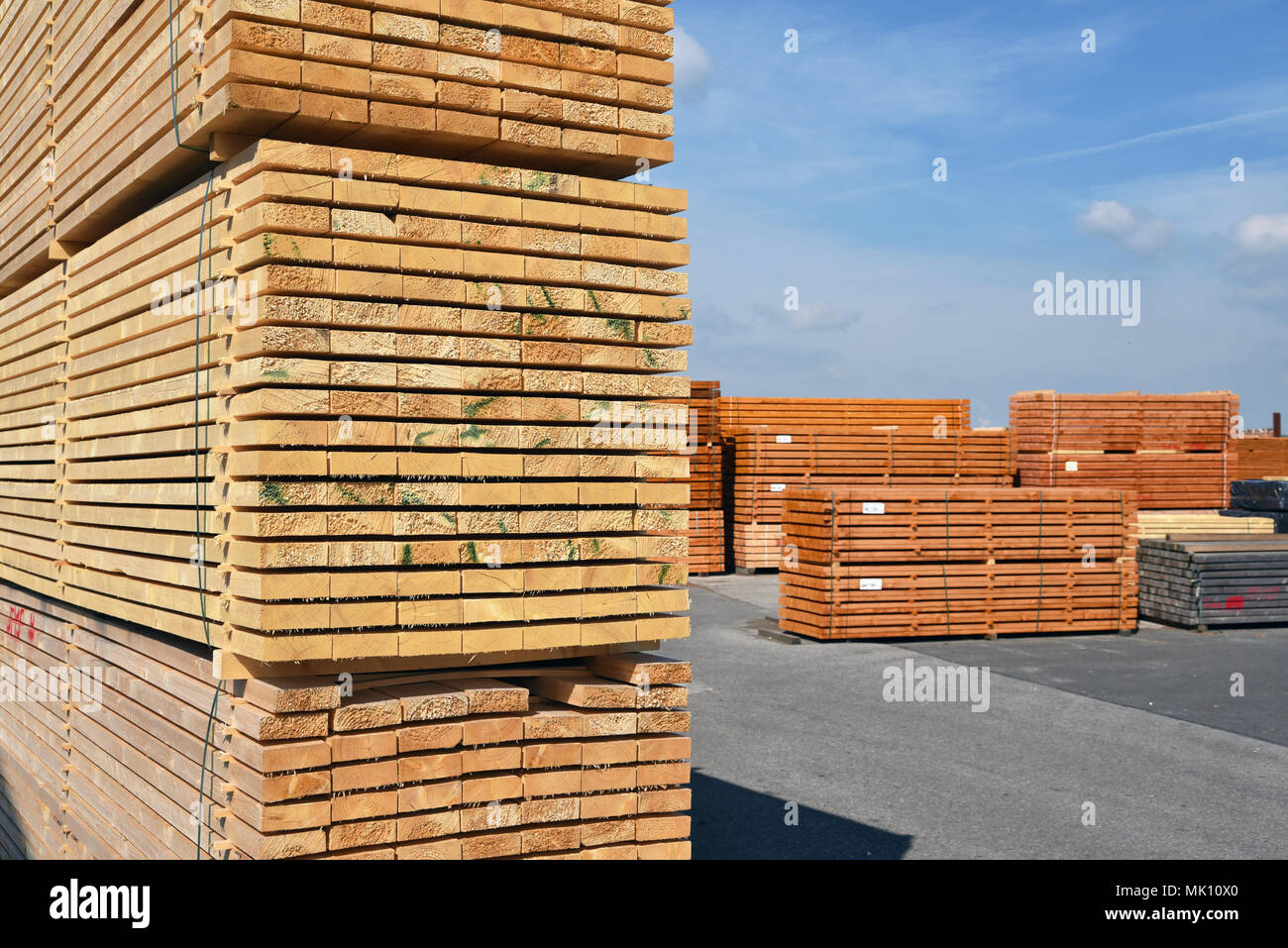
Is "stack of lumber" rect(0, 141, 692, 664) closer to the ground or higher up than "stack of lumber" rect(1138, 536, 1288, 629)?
higher up

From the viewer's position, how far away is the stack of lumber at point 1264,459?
32.2 m

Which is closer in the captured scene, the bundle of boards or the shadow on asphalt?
the bundle of boards

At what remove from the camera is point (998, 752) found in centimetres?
1090

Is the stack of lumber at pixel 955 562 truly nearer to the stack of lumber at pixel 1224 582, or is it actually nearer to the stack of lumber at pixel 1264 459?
the stack of lumber at pixel 1224 582

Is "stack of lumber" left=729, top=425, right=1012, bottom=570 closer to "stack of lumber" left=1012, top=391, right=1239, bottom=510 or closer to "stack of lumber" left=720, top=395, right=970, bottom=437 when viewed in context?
"stack of lumber" left=720, top=395, right=970, bottom=437

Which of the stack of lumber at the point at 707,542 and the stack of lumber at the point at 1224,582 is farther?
the stack of lumber at the point at 707,542

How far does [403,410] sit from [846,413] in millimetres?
20575

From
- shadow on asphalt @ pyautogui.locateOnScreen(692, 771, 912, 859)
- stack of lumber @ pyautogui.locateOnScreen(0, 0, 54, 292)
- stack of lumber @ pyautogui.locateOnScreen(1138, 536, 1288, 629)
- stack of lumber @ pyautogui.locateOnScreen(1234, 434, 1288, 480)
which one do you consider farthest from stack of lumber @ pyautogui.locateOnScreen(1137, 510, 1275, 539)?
stack of lumber @ pyautogui.locateOnScreen(0, 0, 54, 292)

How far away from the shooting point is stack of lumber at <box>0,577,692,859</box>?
479cm

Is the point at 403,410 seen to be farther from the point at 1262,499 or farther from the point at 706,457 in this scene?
the point at 1262,499

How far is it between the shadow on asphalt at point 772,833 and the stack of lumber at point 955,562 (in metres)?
7.43

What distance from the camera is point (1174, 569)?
18.5m

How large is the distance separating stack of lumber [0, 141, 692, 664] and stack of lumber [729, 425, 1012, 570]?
61.2 ft

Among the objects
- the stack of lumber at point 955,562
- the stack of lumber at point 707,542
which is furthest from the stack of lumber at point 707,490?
the stack of lumber at point 955,562
